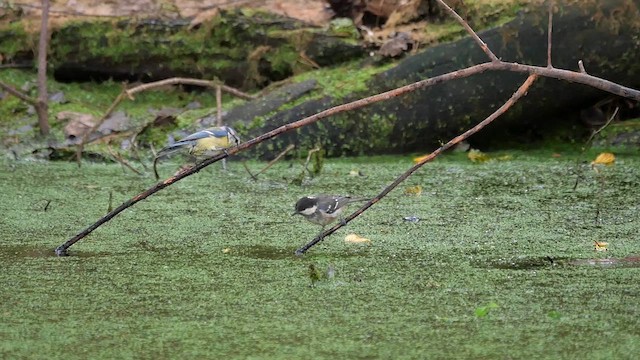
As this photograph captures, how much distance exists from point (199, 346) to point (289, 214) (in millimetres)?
1673

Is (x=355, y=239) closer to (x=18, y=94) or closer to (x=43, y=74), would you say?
(x=18, y=94)

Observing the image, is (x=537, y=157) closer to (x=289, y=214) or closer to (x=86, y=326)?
(x=289, y=214)

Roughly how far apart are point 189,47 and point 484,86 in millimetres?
1646

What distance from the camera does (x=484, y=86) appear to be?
505cm

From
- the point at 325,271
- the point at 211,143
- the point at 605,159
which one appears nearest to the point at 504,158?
the point at 605,159

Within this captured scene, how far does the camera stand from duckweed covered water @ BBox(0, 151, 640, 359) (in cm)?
235

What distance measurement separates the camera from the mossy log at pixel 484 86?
4965 millimetres

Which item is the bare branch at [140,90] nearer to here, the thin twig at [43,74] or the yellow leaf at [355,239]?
the thin twig at [43,74]

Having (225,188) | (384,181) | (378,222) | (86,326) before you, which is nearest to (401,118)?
(384,181)

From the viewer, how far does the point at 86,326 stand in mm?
2461

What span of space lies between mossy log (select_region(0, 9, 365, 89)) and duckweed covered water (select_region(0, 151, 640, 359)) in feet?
3.86

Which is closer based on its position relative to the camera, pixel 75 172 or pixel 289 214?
pixel 289 214

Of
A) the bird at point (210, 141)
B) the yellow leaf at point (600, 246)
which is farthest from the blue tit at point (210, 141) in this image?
the yellow leaf at point (600, 246)

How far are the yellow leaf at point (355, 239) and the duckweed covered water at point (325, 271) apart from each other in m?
0.04
